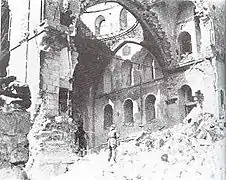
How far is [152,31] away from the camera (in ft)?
61.8

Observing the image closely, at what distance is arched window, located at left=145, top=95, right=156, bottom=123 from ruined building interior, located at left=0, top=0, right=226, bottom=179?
0.05 metres

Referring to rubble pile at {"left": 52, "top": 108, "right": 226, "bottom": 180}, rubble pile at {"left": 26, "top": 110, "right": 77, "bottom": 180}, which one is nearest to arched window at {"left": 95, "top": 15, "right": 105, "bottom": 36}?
rubble pile at {"left": 52, "top": 108, "right": 226, "bottom": 180}

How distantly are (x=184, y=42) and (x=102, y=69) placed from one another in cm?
575

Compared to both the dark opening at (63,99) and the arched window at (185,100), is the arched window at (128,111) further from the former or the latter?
the dark opening at (63,99)

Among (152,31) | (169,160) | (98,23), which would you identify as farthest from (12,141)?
(98,23)

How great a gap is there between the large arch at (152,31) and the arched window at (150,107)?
2.10m

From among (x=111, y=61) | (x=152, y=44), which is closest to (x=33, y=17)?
(x=152, y=44)

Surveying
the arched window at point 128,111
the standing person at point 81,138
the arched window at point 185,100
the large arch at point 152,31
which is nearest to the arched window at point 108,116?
the arched window at point 128,111

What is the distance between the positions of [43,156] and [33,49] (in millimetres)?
3976

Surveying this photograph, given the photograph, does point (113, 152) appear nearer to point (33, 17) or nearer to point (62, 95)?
point (62, 95)

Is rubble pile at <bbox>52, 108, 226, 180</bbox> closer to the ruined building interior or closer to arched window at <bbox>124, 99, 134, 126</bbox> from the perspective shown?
the ruined building interior

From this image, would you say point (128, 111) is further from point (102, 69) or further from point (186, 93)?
point (186, 93)

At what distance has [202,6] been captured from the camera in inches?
683

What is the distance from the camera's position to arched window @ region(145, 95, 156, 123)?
66.8 feet
